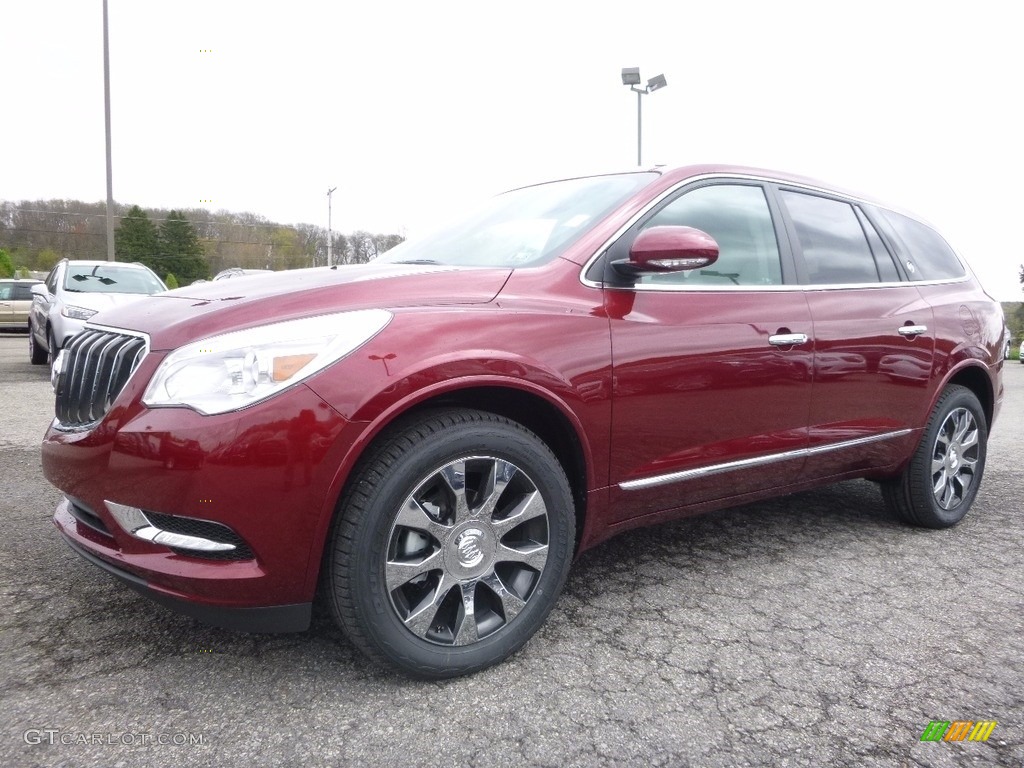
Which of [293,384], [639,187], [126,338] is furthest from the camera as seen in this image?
[639,187]

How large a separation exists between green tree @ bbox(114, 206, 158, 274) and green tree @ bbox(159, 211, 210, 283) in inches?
24.9

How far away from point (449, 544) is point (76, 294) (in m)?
8.83

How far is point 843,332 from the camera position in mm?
3152

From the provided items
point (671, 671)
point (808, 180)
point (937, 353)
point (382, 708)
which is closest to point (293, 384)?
point (382, 708)

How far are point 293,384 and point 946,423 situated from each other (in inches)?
131

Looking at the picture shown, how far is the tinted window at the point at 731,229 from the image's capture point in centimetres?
281

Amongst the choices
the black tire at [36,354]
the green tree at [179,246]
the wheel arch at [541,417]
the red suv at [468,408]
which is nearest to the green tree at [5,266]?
the green tree at [179,246]

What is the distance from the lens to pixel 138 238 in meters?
56.7

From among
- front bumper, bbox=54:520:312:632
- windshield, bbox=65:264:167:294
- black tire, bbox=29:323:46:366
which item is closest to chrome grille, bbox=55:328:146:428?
front bumper, bbox=54:520:312:632

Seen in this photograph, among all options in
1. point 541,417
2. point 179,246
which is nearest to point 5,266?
point 179,246

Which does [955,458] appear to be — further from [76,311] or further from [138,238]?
[138,238]

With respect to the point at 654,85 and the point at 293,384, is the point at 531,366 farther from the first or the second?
the point at 654,85

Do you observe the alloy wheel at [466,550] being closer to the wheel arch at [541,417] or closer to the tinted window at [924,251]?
the wheel arch at [541,417]

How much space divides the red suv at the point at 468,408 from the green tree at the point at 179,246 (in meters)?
60.2
